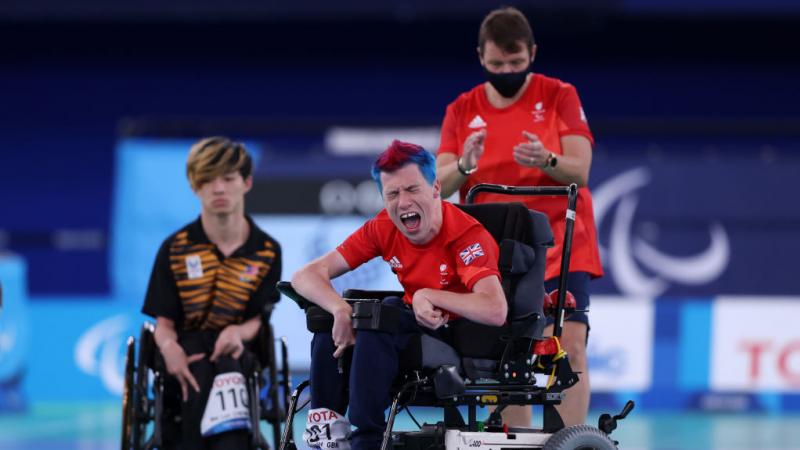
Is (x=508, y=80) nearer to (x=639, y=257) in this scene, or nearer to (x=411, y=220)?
(x=411, y=220)

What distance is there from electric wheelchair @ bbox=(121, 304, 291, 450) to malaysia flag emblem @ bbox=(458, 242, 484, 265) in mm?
1316

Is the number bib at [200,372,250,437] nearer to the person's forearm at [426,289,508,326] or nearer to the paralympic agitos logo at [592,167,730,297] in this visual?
the person's forearm at [426,289,508,326]

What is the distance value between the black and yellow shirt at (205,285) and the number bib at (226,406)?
12.7 inches

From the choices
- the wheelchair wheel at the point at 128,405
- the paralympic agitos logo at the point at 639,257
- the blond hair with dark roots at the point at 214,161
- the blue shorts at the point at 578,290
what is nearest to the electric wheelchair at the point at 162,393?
the wheelchair wheel at the point at 128,405

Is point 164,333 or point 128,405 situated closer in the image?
point 128,405

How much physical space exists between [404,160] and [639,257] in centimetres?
525

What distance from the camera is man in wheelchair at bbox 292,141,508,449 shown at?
4098 millimetres

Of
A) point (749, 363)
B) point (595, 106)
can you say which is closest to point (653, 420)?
point (749, 363)

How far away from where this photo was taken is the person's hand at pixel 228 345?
17.6 ft

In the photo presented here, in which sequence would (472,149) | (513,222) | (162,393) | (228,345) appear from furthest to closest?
1. (228,345)
2. (162,393)
3. (472,149)
4. (513,222)

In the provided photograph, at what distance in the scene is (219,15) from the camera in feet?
37.0

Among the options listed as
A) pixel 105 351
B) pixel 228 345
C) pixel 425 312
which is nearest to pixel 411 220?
pixel 425 312

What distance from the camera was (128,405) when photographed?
199 inches

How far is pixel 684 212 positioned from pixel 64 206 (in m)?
5.39
